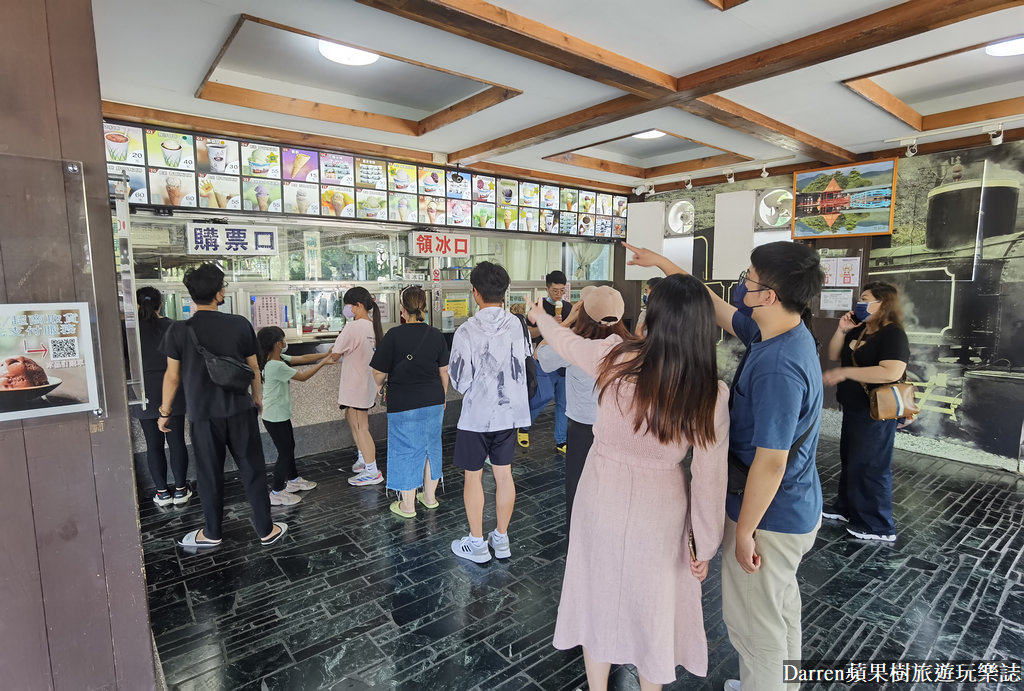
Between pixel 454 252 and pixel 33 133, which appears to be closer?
pixel 33 133

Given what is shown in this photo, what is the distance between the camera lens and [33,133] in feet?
5.16

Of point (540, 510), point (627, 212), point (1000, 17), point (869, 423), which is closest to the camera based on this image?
point (1000, 17)

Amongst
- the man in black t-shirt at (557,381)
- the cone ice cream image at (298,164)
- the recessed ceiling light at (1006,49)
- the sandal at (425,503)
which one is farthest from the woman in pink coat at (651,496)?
the cone ice cream image at (298,164)

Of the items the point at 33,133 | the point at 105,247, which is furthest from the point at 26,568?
the point at 33,133

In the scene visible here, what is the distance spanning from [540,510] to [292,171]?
378cm

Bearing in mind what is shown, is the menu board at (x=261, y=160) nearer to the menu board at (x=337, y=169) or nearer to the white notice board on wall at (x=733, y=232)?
the menu board at (x=337, y=169)

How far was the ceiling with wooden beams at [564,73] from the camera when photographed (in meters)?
2.65

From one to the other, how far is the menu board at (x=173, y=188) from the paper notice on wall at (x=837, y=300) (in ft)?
21.9

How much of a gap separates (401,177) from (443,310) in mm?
1586

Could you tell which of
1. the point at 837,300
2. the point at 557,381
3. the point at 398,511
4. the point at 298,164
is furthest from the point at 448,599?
the point at 837,300

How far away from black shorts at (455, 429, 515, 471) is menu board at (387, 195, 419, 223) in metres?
3.08

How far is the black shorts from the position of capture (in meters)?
3.16

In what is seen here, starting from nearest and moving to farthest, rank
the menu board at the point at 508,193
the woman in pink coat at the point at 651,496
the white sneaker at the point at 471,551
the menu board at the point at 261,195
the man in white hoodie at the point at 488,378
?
the woman in pink coat at the point at 651,496 → the man in white hoodie at the point at 488,378 → the white sneaker at the point at 471,551 → the menu board at the point at 261,195 → the menu board at the point at 508,193

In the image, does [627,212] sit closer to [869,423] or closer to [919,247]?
[919,247]
